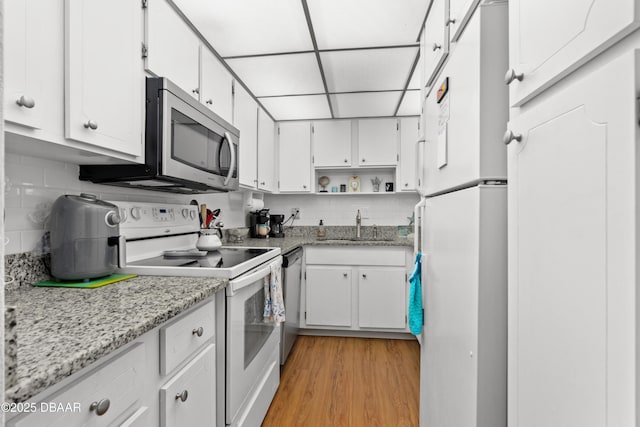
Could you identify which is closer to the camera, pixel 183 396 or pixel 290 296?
pixel 183 396

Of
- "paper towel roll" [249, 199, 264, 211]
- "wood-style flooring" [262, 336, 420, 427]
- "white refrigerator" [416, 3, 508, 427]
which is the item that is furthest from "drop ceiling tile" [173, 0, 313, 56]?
"wood-style flooring" [262, 336, 420, 427]

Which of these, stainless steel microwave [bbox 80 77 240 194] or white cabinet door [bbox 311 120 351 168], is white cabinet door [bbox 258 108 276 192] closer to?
white cabinet door [bbox 311 120 351 168]

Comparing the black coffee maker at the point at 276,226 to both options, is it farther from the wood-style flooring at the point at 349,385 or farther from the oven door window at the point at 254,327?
the oven door window at the point at 254,327

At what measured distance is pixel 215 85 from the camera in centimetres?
191

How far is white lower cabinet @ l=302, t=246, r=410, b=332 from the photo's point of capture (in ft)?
9.30

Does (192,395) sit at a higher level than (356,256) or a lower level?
lower

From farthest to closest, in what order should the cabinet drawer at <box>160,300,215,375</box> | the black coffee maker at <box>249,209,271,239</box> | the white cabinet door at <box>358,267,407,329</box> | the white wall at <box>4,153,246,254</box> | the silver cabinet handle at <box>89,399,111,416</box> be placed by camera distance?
the black coffee maker at <box>249,209,271,239</box> → the white cabinet door at <box>358,267,407,329</box> → the white wall at <box>4,153,246,254</box> → the cabinet drawer at <box>160,300,215,375</box> → the silver cabinet handle at <box>89,399,111,416</box>

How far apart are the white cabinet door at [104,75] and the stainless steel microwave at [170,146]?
5cm

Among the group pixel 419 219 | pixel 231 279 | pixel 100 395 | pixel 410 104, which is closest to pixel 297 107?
pixel 410 104

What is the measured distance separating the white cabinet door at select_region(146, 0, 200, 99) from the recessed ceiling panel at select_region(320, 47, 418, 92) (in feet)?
2.74

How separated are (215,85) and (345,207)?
203cm

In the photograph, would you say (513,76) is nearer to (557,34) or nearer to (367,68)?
(557,34)

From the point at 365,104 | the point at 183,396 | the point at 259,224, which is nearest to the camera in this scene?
the point at 183,396

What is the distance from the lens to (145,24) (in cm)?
127
